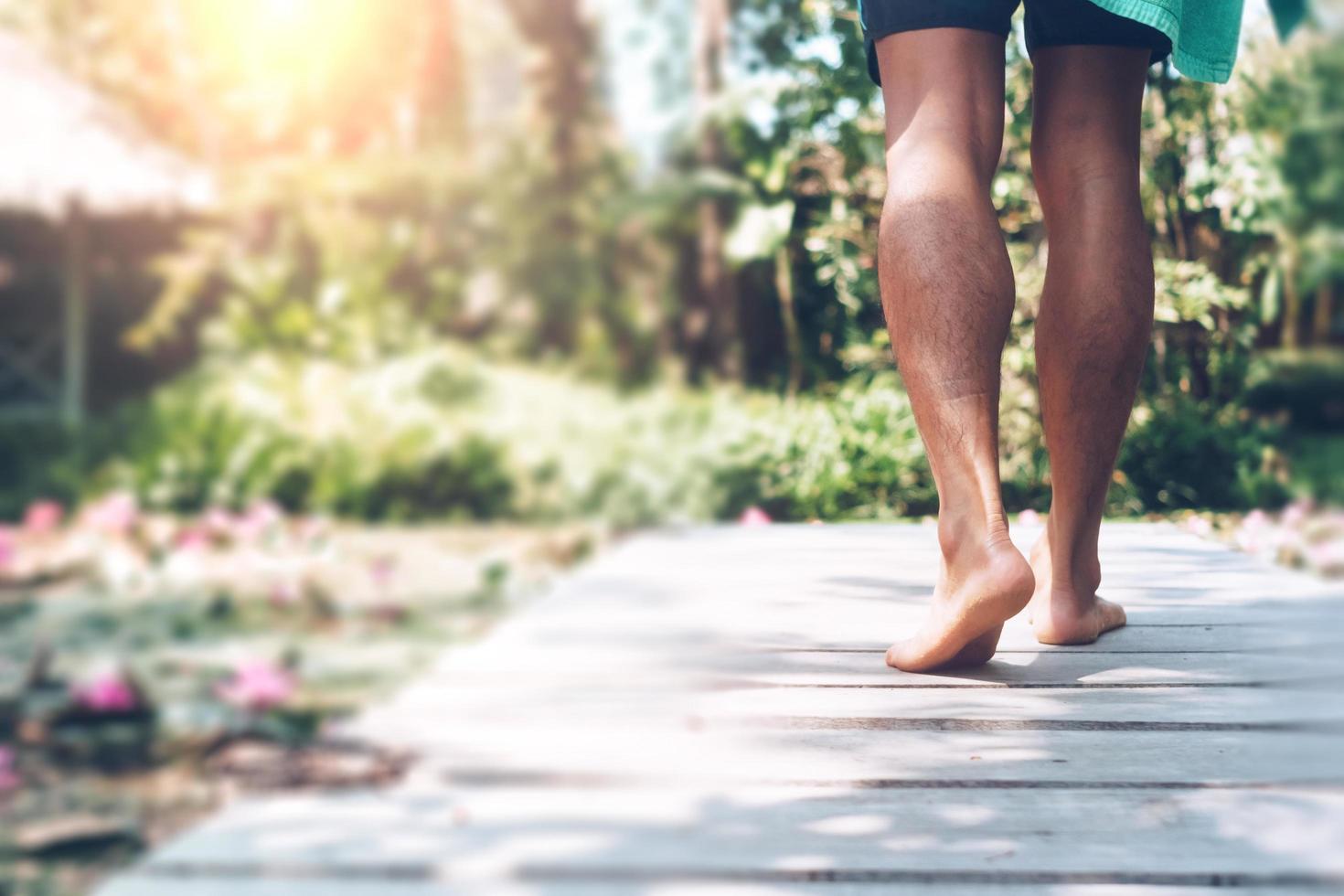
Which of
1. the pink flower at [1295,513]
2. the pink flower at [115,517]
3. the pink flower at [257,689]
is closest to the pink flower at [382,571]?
the pink flower at [257,689]

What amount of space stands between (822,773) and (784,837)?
0.40 ft

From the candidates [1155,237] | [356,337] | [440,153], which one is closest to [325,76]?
[440,153]

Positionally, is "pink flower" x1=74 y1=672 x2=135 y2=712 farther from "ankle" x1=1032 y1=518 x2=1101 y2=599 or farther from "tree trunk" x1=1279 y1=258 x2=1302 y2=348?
"tree trunk" x1=1279 y1=258 x2=1302 y2=348

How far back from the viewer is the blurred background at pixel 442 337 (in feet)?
11.0

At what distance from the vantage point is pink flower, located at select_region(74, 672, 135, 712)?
365 cm

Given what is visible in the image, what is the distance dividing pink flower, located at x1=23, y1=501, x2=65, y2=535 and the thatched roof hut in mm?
1964

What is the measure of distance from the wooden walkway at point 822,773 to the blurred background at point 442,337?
16 cm

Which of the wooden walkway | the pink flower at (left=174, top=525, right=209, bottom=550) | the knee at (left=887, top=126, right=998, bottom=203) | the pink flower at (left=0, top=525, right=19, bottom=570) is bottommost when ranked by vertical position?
the pink flower at (left=0, top=525, right=19, bottom=570)

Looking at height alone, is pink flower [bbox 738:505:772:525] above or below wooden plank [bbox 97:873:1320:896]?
below

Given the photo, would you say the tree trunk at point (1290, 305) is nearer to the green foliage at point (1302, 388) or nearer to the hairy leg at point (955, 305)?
the green foliage at point (1302, 388)

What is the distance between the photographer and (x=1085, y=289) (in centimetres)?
123

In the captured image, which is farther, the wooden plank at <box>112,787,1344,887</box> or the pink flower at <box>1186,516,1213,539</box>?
the pink flower at <box>1186,516,1213,539</box>

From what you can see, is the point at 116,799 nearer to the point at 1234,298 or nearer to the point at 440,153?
the point at 1234,298

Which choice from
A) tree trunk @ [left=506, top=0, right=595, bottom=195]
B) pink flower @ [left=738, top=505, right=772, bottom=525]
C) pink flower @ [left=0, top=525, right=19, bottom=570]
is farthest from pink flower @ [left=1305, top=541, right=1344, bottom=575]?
pink flower @ [left=0, top=525, right=19, bottom=570]
